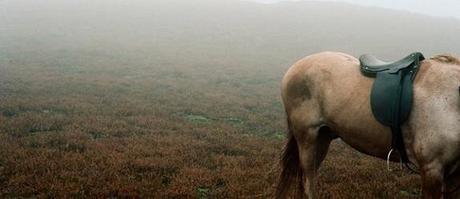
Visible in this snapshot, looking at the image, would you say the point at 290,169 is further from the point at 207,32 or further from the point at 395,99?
the point at 207,32

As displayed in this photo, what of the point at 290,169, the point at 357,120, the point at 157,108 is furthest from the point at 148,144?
the point at 357,120

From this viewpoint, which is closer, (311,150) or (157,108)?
(311,150)

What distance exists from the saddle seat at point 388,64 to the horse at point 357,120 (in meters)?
0.07

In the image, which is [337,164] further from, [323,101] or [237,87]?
[237,87]

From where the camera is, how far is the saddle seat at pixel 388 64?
197 inches

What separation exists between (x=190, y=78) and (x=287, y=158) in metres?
21.1

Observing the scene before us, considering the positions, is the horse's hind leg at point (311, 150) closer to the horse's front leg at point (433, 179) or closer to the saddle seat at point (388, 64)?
the saddle seat at point (388, 64)

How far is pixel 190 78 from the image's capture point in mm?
27234

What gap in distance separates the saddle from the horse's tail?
1.59 m

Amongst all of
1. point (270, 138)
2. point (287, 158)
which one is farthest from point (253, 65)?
point (287, 158)

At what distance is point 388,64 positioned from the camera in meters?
5.30

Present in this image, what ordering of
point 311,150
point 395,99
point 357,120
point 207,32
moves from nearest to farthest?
point 395,99
point 357,120
point 311,150
point 207,32

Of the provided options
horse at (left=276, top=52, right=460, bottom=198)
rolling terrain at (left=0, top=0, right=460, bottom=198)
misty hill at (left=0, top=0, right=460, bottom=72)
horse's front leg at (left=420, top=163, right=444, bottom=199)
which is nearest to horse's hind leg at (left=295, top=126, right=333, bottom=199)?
horse at (left=276, top=52, right=460, bottom=198)

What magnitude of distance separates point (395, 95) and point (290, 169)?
6.69 feet
